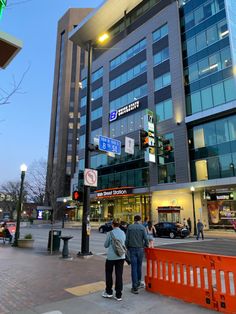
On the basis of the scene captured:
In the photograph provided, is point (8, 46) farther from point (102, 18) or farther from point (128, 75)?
point (102, 18)

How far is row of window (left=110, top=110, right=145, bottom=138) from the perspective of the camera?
1690 inches

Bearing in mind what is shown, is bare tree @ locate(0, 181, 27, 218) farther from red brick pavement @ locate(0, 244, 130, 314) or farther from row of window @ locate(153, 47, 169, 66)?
red brick pavement @ locate(0, 244, 130, 314)

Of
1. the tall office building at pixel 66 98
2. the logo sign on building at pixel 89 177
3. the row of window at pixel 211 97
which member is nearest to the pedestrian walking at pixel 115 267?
the logo sign on building at pixel 89 177

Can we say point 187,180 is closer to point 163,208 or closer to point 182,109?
point 163,208

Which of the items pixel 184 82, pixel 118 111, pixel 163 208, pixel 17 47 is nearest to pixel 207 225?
pixel 163 208


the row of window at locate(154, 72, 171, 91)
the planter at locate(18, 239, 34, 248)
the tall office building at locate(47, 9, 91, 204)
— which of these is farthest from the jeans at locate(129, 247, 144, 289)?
the tall office building at locate(47, 9, 91, 204)

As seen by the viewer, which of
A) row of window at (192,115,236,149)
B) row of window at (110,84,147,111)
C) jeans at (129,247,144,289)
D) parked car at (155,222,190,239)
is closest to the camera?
jeans at (129,247,144,289)

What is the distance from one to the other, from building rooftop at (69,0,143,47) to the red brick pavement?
45186 mm

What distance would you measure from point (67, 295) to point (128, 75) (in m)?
43.7

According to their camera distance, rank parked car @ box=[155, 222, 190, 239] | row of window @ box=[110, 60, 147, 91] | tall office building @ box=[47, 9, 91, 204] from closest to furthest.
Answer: parked car @ box=[155, 222, 190, 239]
row of window @ box=[110, 60, 147, 91]
tall office building @ box=[47, 9, 91, 204]

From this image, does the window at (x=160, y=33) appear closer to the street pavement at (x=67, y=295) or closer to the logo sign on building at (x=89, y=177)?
the logo sign on building at (x=89, y=177)

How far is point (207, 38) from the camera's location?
118ft

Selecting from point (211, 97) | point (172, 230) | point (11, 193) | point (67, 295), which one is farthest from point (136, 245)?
point (11, 193)

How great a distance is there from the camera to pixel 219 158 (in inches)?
1283
